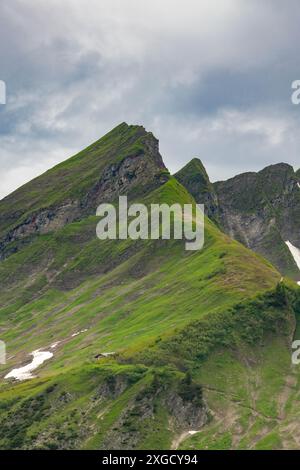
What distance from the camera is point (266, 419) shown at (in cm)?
18450

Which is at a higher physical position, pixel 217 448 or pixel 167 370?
pixel 167 370

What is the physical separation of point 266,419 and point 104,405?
41.1 meters

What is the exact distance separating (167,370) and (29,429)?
3909 cm

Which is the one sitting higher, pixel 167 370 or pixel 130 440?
pixel 167 370
